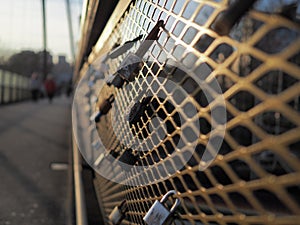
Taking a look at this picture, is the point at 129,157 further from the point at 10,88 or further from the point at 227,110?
the point at 10,88

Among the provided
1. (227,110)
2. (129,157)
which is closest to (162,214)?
(227,110)

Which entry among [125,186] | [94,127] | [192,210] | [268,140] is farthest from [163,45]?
[94,127]

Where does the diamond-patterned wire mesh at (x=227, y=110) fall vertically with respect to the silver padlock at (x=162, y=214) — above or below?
above

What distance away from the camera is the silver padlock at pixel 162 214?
0.93 meters

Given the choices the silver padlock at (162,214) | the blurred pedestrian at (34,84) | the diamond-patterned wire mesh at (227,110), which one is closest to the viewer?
the diamond-patterned wire mesh at (227,110)

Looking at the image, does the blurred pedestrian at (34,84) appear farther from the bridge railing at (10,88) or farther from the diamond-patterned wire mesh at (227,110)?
the diamond-patterned wire mesh at (227,110)

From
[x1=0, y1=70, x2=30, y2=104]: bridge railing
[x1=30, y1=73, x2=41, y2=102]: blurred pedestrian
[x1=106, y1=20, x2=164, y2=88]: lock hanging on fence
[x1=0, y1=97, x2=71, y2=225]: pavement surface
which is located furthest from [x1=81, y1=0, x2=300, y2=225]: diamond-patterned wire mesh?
[x1=30, y1=73, x2=41, y2=102]: blurred pedestrian

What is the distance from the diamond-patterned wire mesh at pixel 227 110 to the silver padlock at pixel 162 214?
0.03 metres

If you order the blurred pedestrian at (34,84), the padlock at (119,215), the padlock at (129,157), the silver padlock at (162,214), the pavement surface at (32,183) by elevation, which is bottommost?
the blurred pedestrian at (34,84)

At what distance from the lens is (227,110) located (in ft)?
2.28

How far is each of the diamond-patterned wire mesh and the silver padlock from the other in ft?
0.11

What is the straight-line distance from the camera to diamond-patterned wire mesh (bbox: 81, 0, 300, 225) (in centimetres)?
53

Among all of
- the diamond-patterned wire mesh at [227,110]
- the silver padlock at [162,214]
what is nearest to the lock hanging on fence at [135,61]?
the diamond-patterned wire mesh at [227,110]

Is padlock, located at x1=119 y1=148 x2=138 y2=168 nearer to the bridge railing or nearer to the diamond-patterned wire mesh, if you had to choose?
the diamond-patterned wire mesh
